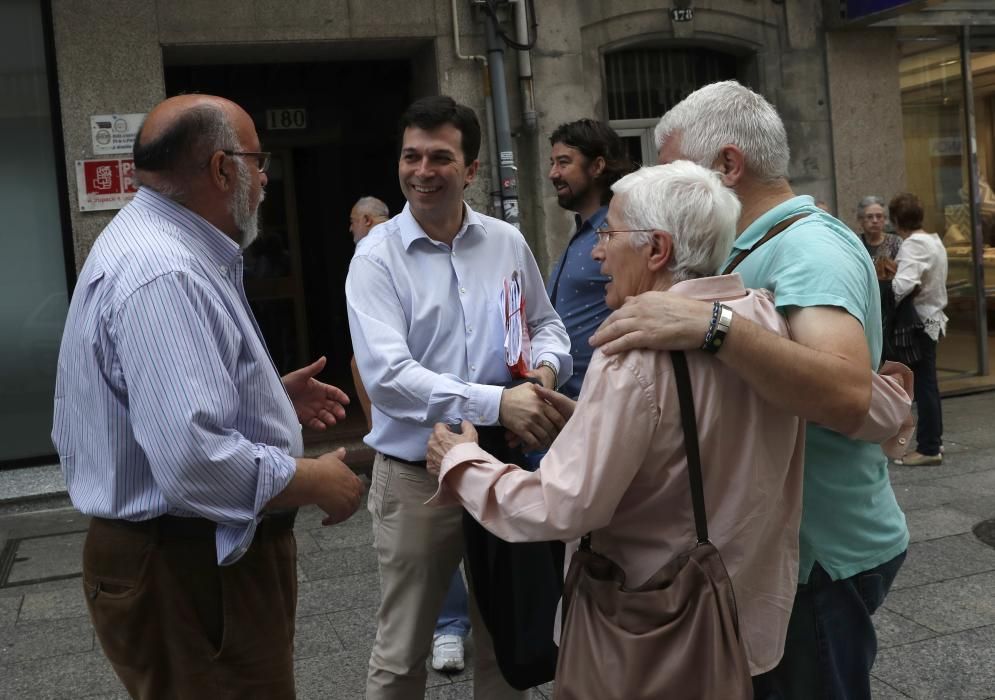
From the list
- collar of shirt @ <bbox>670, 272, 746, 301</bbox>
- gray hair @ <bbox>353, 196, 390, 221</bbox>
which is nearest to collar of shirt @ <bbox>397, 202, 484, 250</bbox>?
collar of shirt @ <bbox>670, 272, 746, 301</bbox>

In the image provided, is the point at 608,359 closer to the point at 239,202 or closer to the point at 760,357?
the point at 760,357

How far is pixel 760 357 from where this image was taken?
2.12m

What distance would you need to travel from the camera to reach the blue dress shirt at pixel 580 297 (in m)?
4.38

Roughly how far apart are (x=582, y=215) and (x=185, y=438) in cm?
284

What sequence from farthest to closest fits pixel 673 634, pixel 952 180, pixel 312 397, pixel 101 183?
pixel 952 180 → pixel 101 183 → pixel 312 397 → pixel 673 634

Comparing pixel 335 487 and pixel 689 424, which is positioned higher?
pixel 689 424

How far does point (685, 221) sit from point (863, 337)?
465 mm

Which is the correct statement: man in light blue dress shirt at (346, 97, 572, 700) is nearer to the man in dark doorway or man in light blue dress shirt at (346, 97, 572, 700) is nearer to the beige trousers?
the beige trousers

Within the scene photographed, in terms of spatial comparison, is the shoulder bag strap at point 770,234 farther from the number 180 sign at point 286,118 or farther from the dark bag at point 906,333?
the number 180 sign at point 286,118

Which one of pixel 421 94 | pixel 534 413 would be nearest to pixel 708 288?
pixel 534 413

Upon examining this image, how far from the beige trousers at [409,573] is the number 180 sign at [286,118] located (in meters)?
7.93

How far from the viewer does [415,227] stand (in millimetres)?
3455

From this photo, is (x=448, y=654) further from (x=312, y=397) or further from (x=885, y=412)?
(x=885, y=412)

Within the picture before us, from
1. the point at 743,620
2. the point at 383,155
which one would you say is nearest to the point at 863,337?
the point at 743,620
